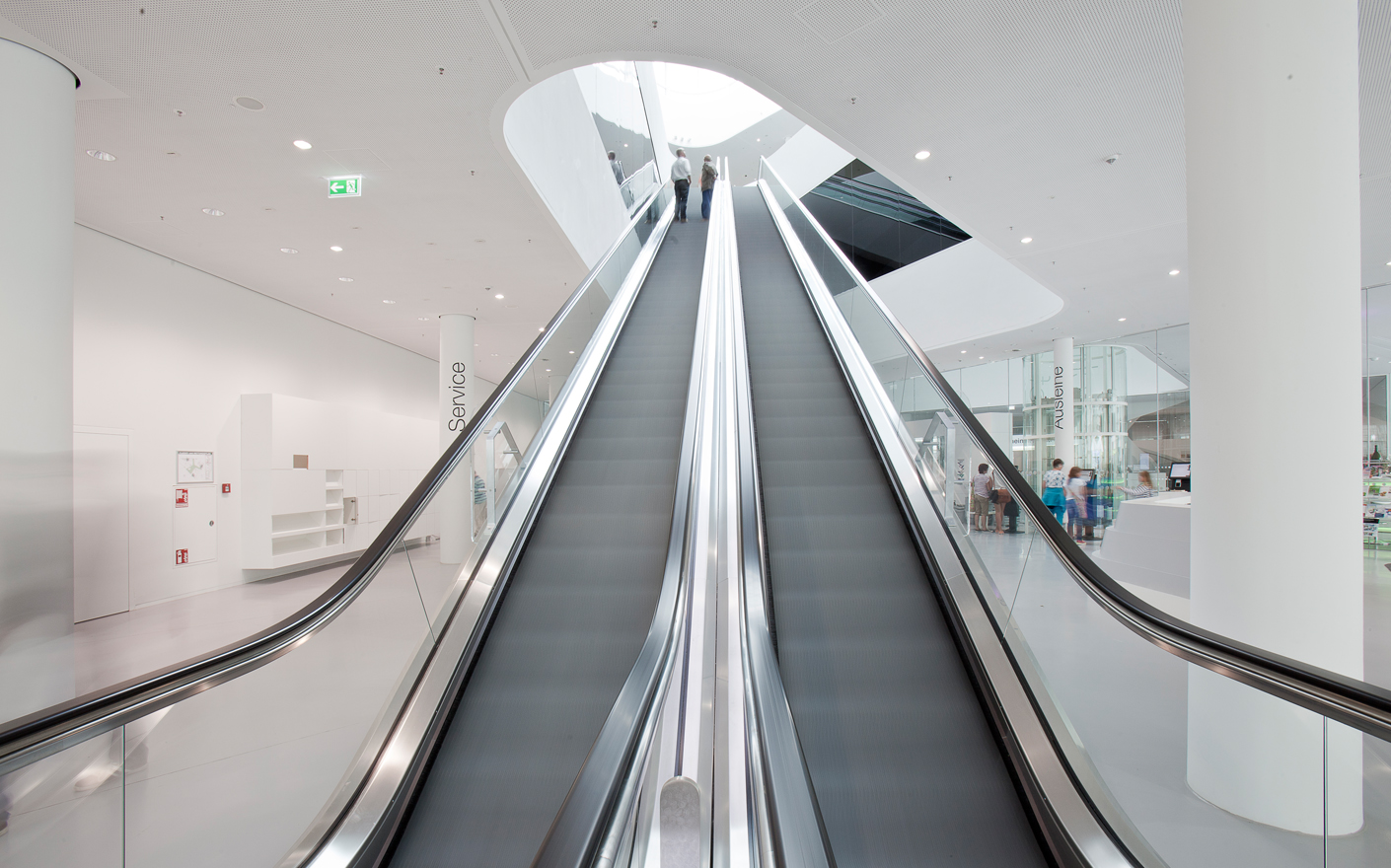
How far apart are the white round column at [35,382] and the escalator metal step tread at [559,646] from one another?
97.9 inches

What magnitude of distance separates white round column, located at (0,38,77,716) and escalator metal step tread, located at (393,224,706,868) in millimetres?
2488

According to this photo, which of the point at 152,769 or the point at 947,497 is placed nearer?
the point at 152,769

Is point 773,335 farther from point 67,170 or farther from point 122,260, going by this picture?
point 122,260

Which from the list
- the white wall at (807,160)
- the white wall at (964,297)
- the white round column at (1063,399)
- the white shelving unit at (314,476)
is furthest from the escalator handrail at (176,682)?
the white wall at (807,160)

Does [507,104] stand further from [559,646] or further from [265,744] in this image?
[265,744]

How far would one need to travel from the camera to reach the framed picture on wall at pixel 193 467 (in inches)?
348

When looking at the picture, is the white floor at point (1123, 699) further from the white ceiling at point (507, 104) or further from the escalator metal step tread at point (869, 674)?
the white ceiling at point (507, 104)

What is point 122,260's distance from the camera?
8.07 m

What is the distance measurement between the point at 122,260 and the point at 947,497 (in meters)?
9.75

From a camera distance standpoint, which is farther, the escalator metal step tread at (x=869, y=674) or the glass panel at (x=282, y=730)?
the glass panel at (x=282, y=730)

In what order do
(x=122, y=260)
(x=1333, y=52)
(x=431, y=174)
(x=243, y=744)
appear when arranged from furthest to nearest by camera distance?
1. (x=122, y=260)
2. (x=431, y=174)
3. (x=243, y=744)
4. (x=1333, y=52)

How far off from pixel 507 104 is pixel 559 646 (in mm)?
4295

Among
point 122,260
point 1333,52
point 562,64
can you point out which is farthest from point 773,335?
point 122,260

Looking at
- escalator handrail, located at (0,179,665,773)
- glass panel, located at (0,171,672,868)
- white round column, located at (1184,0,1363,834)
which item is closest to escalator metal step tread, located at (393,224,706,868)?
glass panel, located at (0,171,672,868)
